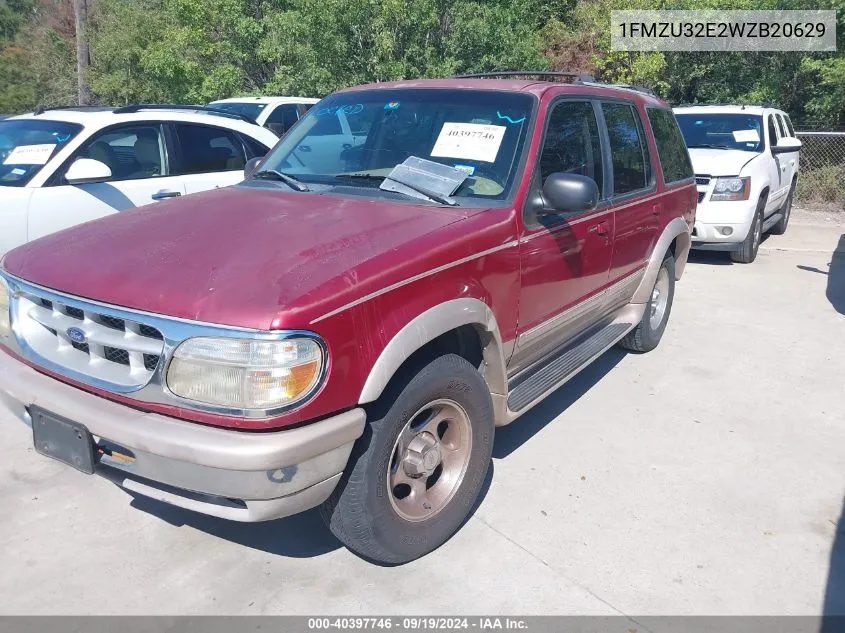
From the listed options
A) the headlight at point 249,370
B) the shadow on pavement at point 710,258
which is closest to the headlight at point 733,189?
the shadow on pavement at point 710,258

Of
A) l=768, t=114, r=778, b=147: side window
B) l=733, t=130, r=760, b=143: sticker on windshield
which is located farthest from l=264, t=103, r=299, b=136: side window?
l=768, t=114, r=778, b=147: side window

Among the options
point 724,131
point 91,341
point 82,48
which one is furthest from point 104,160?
point 82,48

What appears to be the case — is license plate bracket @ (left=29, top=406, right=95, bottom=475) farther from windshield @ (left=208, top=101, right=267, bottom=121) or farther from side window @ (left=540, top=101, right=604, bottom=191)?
windshield @ (left=208, top=101, right=267, bottom=121)

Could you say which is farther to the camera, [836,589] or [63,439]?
[836,589]

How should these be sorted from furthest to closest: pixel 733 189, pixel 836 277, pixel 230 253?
pixel 733 189 → pixel 836 277 → pixel 230 253

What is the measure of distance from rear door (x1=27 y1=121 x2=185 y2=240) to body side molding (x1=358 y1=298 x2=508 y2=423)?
3706 mm

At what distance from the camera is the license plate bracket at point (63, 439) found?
265cm

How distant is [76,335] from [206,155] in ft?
14.0

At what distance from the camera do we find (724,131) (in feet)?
32.4

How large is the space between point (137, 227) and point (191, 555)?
58.0 inches

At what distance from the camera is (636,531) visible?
3.44 meters

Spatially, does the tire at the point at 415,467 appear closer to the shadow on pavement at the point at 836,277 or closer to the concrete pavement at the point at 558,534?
the concrete pavement at the point at 558,534

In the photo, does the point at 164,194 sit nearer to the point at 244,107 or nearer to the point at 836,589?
the point at 836,589

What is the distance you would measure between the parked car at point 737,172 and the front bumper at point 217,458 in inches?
282
